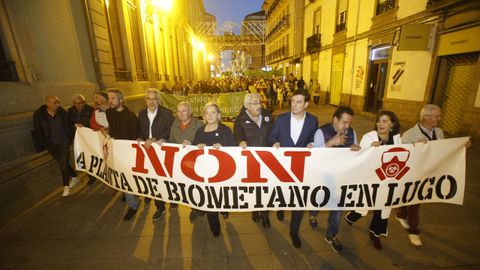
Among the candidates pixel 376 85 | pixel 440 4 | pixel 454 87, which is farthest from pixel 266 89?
pixel 454 87

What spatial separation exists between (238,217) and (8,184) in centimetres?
395

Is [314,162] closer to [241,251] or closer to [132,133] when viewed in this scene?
[241,251]

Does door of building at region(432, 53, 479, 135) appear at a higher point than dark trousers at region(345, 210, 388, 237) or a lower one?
higher

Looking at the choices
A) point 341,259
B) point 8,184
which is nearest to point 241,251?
point 341,259

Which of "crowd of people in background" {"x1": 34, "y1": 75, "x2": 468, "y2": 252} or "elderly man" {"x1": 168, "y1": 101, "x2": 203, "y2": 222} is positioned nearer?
"crowd of people in background" {"x1": 34, "y1": 75, "x2": 468, "y2": 252}

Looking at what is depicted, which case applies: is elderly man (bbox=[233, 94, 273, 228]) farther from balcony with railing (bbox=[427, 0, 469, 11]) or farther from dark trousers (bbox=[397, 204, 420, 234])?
balcony with railing (bbox=[427, 0, 469, 11])

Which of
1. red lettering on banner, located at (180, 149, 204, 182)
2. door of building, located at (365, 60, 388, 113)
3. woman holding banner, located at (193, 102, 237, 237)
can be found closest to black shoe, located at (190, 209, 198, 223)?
red lettering on banner, located at (180, 149, 204, 182)

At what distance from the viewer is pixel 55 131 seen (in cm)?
422

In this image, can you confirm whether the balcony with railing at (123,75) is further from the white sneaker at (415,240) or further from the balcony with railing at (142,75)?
the white sneaker at (415,240)

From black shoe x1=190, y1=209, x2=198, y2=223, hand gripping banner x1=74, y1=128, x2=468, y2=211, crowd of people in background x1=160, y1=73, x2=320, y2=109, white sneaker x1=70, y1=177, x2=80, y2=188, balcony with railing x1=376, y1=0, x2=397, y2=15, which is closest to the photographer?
hand gripping banner x1=74, y1=128, x2=468, y2=211

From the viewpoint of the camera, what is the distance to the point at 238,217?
3.76m

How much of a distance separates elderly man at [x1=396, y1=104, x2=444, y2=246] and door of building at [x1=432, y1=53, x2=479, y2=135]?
6.09 m

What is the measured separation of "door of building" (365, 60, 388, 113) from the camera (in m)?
11.3

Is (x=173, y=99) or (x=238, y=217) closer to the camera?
(x=238, y=217)
